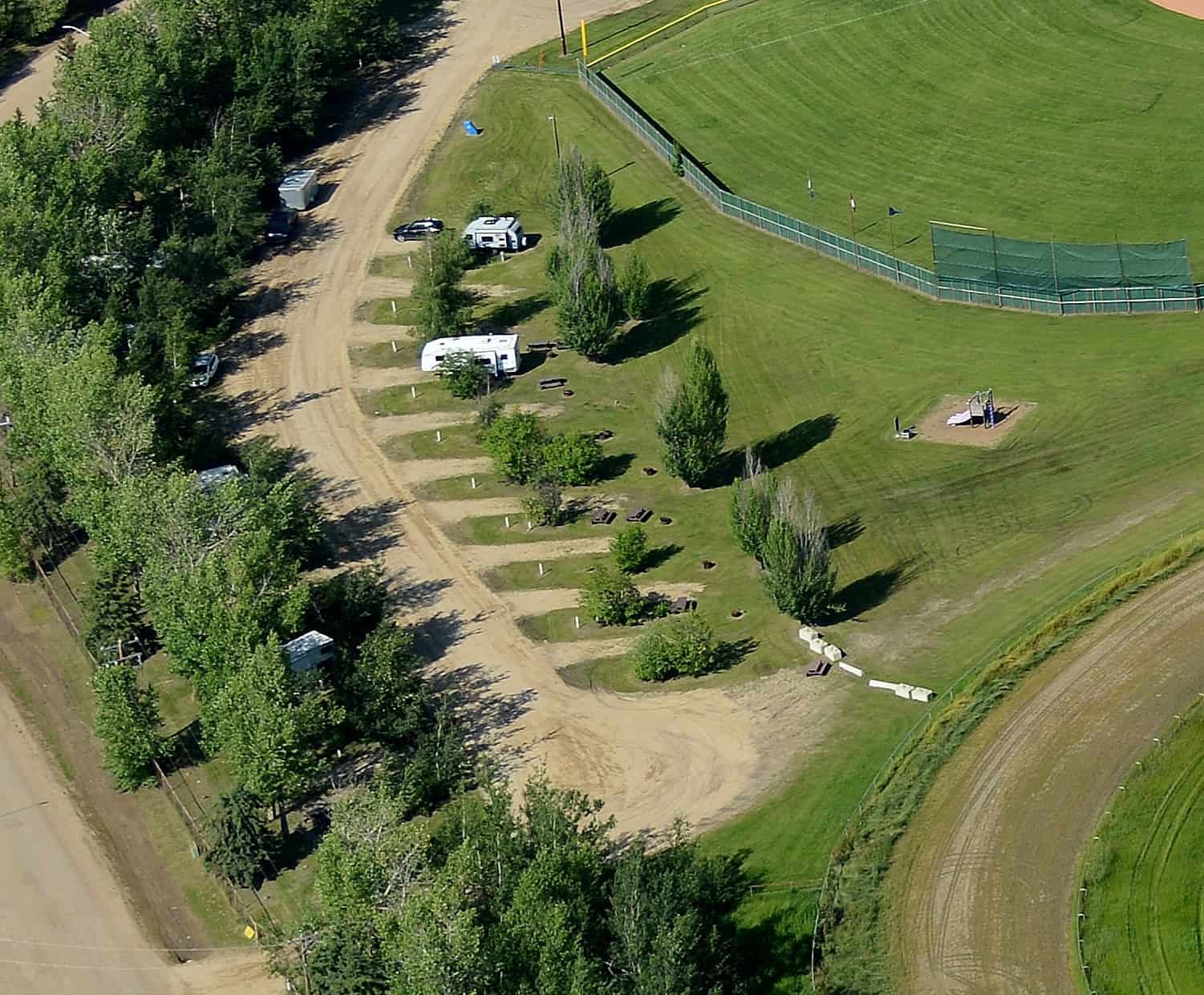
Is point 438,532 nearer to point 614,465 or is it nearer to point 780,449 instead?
point 614,465

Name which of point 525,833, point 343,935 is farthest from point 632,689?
point 343,935

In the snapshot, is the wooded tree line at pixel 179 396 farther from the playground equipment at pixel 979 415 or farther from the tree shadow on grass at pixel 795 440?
the playground equipment at pixel 979 415

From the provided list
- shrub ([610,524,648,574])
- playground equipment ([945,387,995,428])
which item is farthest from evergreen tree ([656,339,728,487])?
playground equipment ([945,387,995,428])

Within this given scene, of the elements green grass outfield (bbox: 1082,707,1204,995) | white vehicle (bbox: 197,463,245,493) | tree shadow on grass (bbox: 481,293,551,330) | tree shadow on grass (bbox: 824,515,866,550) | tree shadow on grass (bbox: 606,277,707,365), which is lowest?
green grass outfield (bbox: 1082,707,1204,995)

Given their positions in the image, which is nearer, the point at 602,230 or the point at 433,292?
the point at 433,292

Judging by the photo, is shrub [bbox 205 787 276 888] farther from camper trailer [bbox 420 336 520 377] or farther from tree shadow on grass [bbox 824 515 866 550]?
camper trailer [bbox 420 336 520 377]

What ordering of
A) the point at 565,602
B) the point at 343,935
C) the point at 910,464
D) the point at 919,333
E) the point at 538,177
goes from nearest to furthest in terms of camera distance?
the point at 343,935 → the point at 565,602 → the point at 910,464 → the point at 919,333 → the point at 538,177

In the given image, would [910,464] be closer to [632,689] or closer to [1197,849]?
[632,689]

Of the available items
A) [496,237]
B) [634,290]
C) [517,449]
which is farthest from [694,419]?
[496,237]
